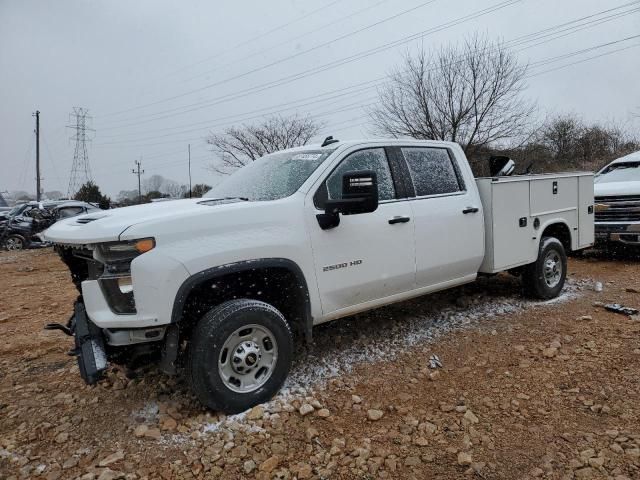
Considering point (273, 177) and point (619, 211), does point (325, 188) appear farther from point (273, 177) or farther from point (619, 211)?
point (619, 211)

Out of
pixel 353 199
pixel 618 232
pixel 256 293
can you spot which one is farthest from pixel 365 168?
pixel 618 232

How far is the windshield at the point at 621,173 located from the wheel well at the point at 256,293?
7818mm

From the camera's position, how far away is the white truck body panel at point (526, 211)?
4871mm

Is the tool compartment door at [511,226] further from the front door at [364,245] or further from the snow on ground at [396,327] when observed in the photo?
the front door at [364,245]

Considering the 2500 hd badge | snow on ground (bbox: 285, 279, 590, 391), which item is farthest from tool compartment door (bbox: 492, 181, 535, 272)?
the 2500 hd badge

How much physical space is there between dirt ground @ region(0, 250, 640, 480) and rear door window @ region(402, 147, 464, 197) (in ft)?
4.58

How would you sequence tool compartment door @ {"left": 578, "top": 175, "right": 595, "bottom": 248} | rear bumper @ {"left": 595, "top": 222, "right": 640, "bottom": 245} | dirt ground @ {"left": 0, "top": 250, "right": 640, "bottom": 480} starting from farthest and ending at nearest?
1. rear bumper @ {"left": 595, "top": 222, "right": 640, "bottom": 245}
2. tool compartment door @ {"left": 578, "top": 175, "right": 595, "bottom": 248}
3. dirt ground @ {"left": 0, "top": 250, "right": 640, "bottom": 480}

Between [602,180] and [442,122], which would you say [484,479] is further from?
[442,122]

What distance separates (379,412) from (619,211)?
22.5 ft

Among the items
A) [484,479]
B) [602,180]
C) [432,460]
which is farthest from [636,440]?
[602,180]

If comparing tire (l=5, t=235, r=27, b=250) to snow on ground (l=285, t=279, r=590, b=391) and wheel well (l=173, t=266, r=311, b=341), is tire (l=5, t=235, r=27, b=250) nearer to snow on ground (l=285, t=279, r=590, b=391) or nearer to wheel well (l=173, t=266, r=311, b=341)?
snow on ground (l=285, t=279, r=590, b=391)

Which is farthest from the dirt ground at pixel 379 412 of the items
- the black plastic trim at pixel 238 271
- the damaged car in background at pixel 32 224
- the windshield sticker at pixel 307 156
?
the damaged car in background at pixel 32 224

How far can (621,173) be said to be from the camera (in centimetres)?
905

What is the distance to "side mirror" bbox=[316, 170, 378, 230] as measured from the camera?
3215 mm
